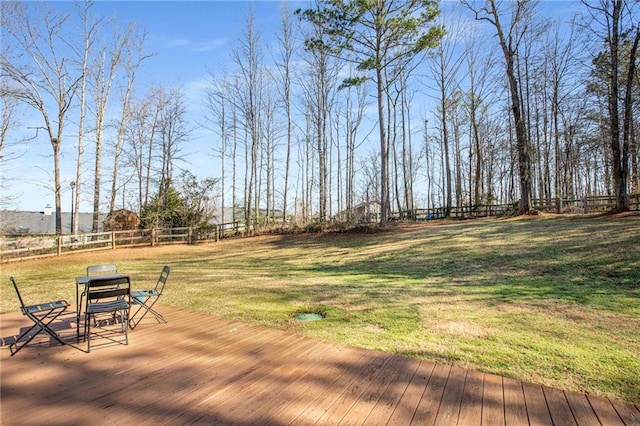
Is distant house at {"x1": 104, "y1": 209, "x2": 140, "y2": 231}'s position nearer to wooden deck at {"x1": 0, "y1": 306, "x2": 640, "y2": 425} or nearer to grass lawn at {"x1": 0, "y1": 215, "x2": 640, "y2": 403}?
grass lawn at {"x1": 0, "y1": 215, "x2": 640, "y2": 403}

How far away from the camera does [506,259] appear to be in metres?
8.48

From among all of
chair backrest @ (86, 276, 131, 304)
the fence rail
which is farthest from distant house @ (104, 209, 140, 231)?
chair backrest @ (86, 276, 131, 304)

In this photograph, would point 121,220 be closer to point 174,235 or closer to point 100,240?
point 174,235

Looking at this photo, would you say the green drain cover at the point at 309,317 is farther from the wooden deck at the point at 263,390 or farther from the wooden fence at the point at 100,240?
the wooden fence at the point at 100,240

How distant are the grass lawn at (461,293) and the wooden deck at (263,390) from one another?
1.23 ft

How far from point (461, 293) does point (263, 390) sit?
4.76 meters

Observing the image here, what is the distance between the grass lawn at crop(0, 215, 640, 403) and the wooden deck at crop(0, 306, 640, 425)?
14.7 inches

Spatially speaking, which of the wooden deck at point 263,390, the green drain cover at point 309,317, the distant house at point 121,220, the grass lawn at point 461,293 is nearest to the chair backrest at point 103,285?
the wooden deck at point 263,390

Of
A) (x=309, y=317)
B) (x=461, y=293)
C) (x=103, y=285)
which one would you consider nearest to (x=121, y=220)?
(x=103, y=285)

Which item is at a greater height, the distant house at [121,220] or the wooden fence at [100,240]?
the distant house at [121,220]

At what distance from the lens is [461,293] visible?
612cm

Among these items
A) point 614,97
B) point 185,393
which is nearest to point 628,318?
point 185,393

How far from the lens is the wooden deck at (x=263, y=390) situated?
2311 millimetres

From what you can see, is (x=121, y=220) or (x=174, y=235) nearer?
(x=174, y=235)
